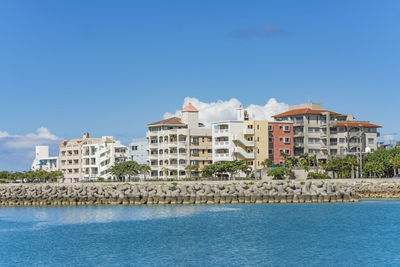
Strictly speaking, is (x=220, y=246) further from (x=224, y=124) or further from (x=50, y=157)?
(x=50, y=157)

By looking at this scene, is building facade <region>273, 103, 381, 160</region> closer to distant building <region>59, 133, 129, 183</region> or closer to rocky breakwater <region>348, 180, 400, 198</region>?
rocky breakwater <region>348, 180, 400, 198</region>

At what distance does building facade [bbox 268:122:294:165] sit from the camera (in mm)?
100431

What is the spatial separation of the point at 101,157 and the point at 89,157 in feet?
12.5

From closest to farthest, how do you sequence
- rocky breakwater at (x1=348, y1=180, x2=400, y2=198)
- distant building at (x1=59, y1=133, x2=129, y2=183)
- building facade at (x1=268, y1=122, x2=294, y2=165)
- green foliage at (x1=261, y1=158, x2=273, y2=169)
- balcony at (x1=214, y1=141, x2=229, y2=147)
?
rocky breakwater at (x1=348, y1=180, x2=400, y2=198), green foliage at (x1=261, y1=158, x2=273, y2=169), balcony at (x1=214, y1=141, x2=229, y2=147), building facade at (x1=268, y1=122, x2=294, y2=165), distant building at (x1=59, y1=133, x2=129, y2=183)

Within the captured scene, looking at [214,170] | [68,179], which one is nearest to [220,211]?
[214,170]

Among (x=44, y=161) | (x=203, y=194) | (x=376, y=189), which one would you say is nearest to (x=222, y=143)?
(x=203, y=194)

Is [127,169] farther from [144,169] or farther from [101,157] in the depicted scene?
[101,157]

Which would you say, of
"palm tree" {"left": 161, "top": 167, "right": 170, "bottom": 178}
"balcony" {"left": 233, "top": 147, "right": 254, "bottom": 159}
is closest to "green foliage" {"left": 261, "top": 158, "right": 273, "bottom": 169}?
"balcony" {"left": 233, "top": 147, "right": 254, "bottom": 159}

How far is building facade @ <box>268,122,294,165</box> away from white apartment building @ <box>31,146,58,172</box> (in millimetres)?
62180

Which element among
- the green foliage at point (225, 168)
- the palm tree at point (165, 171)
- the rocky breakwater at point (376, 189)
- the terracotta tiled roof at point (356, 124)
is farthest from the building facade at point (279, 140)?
the rocky breakwater at point (376, 189)

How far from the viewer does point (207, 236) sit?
147ft

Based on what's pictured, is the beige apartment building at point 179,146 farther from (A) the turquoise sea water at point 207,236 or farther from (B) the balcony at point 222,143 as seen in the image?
(A) the turquoise sea water at point 207,236

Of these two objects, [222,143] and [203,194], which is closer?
[203,194]

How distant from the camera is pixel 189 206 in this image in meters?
67.1
